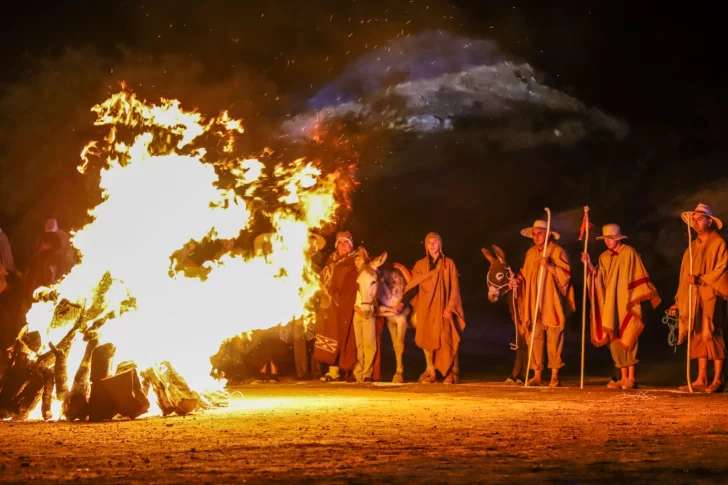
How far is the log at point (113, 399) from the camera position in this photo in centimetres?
1038

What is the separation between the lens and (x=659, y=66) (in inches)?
1248

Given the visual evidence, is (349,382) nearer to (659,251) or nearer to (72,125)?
(72,125)

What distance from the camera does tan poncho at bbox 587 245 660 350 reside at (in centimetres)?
1479

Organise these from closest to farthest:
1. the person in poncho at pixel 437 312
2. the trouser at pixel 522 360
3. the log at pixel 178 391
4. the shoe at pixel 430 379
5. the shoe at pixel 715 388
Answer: the log at pixel 178 391 < the shoe at pixel 715 388 < the trouser at pixel 522 360 < the shoe at pixel 430 379 < the person in poncho at pixel 437 312

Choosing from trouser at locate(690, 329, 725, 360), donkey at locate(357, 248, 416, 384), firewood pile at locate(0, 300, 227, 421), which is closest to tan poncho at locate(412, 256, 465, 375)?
donkey at locate(357, 248, 416, 384)

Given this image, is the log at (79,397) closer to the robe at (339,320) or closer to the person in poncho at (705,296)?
the robe at (339,320)

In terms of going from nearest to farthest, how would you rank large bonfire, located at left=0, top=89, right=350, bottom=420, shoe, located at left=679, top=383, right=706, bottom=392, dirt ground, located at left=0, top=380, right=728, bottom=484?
dirt ground, located at left=0, top=380, right=728, bottom=484 → large bonfire, located at left=0, top=89, right=350, bottom=420 → shoe, located at left=679, top=383, right=706, bottom=392

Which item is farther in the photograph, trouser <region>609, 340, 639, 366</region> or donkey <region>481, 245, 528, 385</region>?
donkey <region>481, 245, 528, 385</region>

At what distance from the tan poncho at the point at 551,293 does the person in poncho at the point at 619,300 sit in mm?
403

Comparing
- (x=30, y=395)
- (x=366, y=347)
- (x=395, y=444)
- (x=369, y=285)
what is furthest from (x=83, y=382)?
(x=366, y=347)

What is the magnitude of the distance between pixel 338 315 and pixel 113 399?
24.4ft

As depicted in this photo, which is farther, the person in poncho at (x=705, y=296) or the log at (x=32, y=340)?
the person in poncho at (x=705, y=296)

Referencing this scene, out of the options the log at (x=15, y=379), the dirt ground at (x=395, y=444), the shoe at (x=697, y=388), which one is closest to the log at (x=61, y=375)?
the log at (x=15, y=379)

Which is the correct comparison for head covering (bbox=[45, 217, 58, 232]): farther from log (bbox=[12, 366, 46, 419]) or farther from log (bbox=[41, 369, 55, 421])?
log (bbox=[41, 369, 55, 421])
